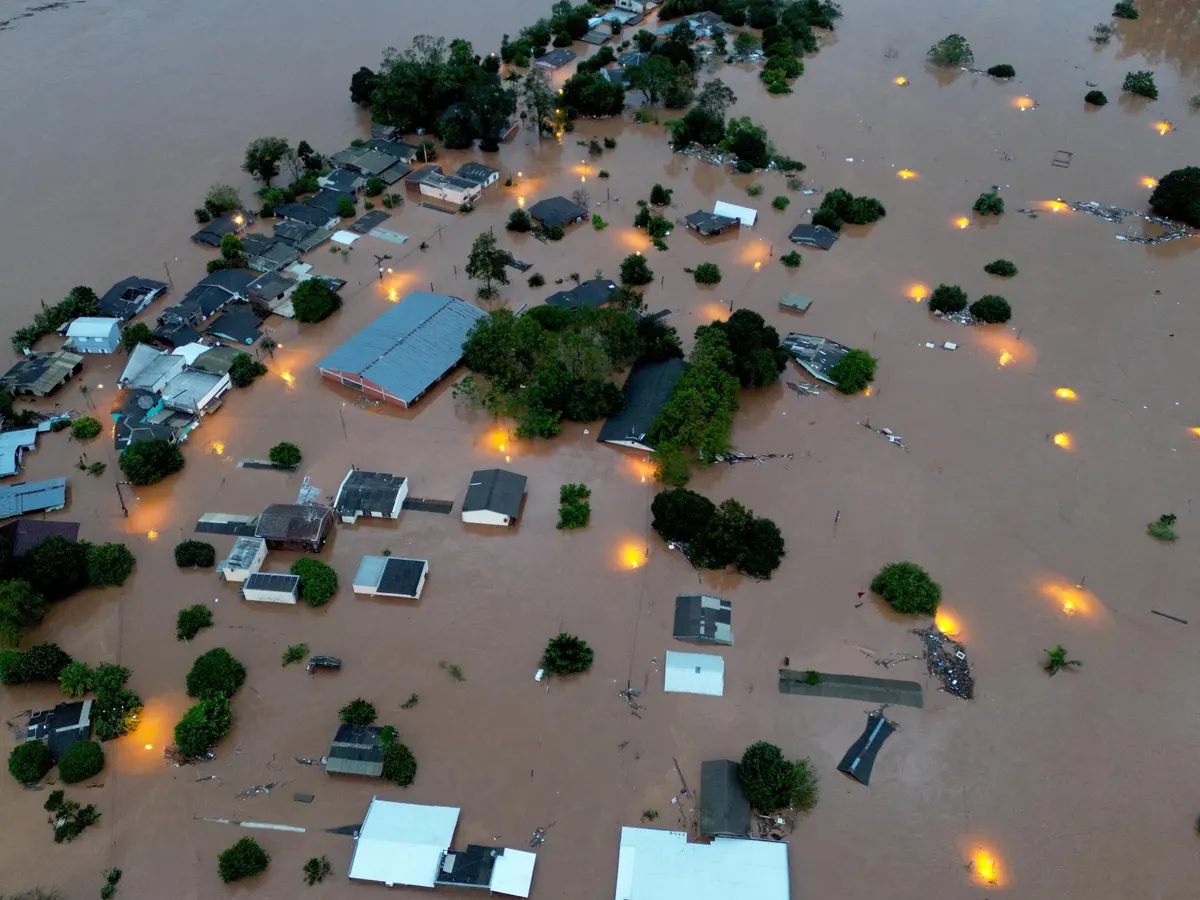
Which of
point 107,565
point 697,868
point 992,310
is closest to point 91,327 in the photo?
point 107,565

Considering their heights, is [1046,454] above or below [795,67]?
below

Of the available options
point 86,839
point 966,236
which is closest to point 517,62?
point 966,236

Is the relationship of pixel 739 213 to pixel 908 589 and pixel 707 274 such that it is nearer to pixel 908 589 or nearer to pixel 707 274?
pixel 707 274

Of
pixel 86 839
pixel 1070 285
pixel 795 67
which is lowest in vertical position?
pixel 86 839

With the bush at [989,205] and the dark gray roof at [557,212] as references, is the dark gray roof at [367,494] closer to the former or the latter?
the dark gray roof at [557,212]

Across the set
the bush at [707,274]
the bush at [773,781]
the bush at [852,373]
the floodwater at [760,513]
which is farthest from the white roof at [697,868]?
the bush at [707,274]

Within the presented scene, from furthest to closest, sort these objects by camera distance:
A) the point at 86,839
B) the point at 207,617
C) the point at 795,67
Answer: the point at 795,67 < the point at 207,617 < the point at 86,839

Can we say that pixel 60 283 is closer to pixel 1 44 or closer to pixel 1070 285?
pixel 1 44
